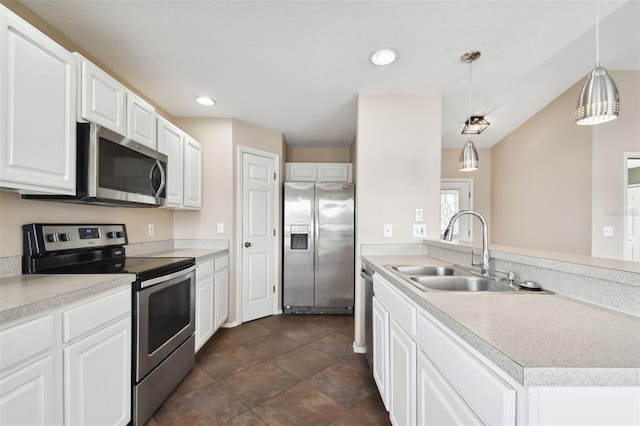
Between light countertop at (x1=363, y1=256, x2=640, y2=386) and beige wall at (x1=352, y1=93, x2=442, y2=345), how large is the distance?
1.34m

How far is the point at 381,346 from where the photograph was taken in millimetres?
1604

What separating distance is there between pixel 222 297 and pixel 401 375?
2.01 metres

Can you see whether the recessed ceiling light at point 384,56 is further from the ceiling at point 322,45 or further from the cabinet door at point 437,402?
the cabinet door at point 437,402

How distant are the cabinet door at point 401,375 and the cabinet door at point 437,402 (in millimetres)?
65

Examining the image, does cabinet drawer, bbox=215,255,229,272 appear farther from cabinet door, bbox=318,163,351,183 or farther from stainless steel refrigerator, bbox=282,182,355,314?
cabinet door, bbox=318,163,351,183

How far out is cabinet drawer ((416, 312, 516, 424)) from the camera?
1.88ft

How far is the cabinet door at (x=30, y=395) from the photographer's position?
85cm

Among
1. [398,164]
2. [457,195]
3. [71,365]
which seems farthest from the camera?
[457,195]

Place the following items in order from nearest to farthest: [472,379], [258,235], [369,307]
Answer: [472,379] < [369,307] < [258,235]

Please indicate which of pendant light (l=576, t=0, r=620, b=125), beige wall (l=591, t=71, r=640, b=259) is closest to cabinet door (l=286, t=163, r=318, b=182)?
pendant light (l=576, t=0, r=620, b=125)

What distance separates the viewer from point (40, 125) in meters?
1.18

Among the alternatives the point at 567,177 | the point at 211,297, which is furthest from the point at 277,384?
the point at 567,177

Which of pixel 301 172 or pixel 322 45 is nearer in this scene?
pixel 322 45

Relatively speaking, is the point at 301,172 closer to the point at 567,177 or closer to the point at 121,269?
the point at 121,269
